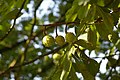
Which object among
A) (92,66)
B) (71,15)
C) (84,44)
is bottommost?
(92,66)

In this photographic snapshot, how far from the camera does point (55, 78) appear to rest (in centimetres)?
124

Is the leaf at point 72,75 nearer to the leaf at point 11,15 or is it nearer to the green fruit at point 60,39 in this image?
the green fruit at point 60,39

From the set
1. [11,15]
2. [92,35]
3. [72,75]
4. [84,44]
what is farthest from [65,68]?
[11,15]

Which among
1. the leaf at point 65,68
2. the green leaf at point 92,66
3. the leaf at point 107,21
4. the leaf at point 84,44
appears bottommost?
the green leaf at point 92,66

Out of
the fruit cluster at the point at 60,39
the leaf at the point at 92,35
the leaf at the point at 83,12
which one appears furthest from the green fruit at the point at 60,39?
the leaf at the point at 83,12

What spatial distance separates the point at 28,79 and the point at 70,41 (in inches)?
116

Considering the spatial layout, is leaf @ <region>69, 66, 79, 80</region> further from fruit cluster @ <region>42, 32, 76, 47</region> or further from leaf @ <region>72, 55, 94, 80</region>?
fruit cluster @ <region>42, 32, 76, 47</region>

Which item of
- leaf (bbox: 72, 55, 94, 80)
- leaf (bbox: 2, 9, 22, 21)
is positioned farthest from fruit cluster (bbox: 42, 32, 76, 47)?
leaf (bbox: 2, 9, 22, 21)

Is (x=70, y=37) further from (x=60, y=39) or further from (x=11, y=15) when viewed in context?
(x=11, y=15)

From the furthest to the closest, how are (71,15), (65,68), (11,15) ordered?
(11,15), (71,15), (65,68)

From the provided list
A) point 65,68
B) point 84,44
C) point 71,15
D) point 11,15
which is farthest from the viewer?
point 11,15

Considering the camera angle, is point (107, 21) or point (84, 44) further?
point (84, 44)

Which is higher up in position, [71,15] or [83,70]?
[71,15]

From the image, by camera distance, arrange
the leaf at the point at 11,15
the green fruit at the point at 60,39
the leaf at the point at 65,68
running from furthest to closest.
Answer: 1. the leaf at the point at 11,15
2. the green fruit at the point at 60,39
3. the leaf at the point at 65,68
